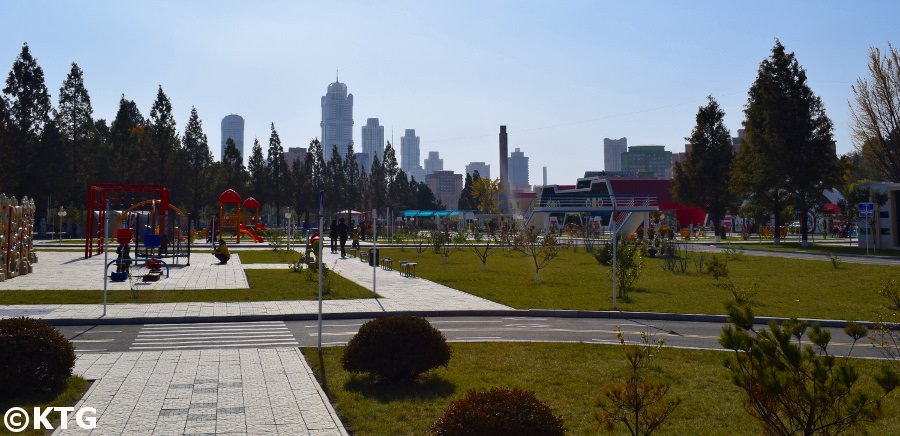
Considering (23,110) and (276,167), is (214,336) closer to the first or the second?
(23,110)

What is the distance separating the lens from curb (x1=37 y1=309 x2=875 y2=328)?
1658 centimetres

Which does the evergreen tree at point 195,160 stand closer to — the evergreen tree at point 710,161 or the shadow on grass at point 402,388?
the evergreen tree at point 710,161

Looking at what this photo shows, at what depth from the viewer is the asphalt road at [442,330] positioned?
1362 cm

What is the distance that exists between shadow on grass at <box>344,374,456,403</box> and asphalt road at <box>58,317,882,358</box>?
3.83m

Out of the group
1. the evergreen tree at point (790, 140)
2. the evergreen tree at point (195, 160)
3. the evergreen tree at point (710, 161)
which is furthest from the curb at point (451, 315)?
the evergreen tree at point (195, 160)

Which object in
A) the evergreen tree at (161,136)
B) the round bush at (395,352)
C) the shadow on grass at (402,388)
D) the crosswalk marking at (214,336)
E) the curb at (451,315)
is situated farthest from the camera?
the evergreen tree at (161,136)

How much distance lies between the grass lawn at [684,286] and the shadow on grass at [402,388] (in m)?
6.38

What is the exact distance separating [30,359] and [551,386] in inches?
263

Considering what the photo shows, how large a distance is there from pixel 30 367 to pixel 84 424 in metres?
1.84

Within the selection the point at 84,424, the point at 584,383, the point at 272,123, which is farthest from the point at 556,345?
the point at 272,123

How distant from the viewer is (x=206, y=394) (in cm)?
913

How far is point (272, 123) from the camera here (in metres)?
103

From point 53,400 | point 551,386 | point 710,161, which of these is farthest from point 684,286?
point 710,161

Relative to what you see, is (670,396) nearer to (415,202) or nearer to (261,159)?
(261,159)
